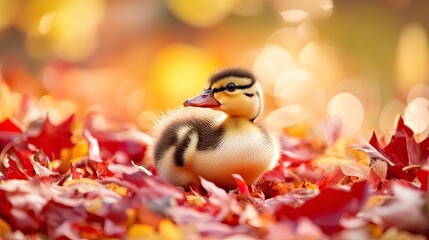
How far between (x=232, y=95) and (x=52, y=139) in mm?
595

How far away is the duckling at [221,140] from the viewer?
2051mm

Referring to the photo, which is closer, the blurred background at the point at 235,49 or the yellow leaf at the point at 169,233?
the yellow leaf at the point at 169,233

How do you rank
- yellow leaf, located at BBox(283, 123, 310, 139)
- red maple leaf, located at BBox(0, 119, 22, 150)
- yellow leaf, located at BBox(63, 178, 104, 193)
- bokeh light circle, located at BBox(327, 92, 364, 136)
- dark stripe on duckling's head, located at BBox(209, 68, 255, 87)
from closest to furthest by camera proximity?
yellow leaf, located at BBox(63, 178, 104, 193) < dark stripe on duckling's head, located at BBox(209, 68, 255, 87) < red maple leaf, located at BBox(0, 119, 22, 150) < yellow leaf, located at BBox(283, 123, 310, 139) < bokeh light circle, located at BBox(327, 92, 364, 136)

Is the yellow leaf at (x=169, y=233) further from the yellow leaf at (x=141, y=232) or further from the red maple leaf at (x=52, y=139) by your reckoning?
the red maple leaf at (x=52, y=139)

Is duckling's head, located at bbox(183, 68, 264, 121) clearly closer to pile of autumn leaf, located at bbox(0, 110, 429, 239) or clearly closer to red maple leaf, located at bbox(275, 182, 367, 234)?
pile of autumn leaf, located at bbox(0, 110, 429, 239)

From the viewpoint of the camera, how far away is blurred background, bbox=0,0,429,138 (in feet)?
17.1

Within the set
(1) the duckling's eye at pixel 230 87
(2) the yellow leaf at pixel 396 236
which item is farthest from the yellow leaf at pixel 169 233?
(1) the duckling's eye at pixel 230 87

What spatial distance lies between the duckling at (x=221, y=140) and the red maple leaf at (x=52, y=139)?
0.34 m

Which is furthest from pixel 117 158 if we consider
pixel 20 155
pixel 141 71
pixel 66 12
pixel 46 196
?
pixel 141 71

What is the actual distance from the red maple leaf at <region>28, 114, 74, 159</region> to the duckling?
34 centimetres

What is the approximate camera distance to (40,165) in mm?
2162

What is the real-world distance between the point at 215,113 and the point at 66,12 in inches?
130

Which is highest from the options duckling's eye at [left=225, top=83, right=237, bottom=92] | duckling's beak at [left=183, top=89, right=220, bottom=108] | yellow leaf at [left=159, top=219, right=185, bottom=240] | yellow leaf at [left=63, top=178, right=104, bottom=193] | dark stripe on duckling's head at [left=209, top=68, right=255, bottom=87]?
dark stripe on duckling's head at [left=209, top=68, right=255, bottom=87]

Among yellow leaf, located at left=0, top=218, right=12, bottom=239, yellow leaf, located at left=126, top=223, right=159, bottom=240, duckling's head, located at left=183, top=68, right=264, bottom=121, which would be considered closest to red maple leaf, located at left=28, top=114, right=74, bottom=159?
duckling's head, located at left=183, top=68, right=264, bottom=121
